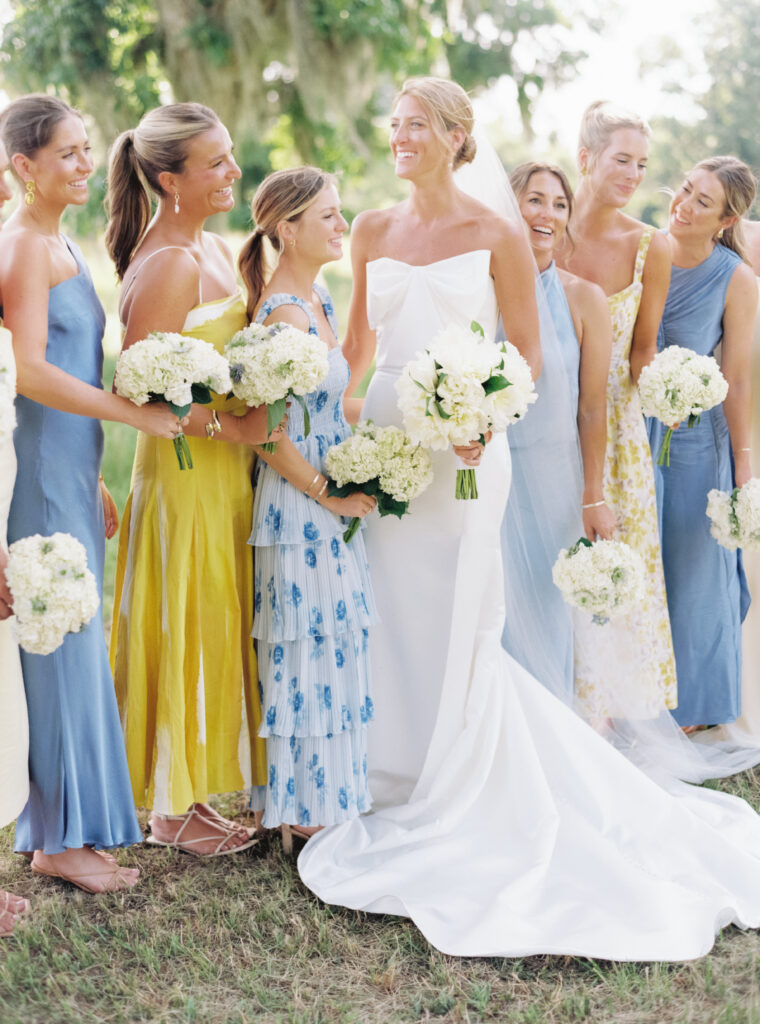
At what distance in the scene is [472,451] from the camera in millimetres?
3566

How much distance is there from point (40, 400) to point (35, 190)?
2.27 feet

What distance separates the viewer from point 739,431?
470cm

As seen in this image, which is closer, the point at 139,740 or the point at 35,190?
the point at 35,190

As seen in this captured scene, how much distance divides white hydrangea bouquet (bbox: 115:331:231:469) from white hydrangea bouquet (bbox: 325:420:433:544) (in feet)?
1.76

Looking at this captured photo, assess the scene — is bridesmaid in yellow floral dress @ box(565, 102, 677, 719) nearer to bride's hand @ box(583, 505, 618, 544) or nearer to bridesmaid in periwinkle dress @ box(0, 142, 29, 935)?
bride's hand @ box(583, 505, 618, 544)

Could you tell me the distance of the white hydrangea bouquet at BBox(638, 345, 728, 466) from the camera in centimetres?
411

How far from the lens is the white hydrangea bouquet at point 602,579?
3.93 metres

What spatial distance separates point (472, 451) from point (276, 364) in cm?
78

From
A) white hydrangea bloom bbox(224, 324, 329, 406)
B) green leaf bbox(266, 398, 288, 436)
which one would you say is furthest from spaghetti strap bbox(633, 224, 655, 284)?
green leaf bbox(266, 398, 288, 436)


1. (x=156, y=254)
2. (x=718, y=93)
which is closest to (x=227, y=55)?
(x=156, y=254)

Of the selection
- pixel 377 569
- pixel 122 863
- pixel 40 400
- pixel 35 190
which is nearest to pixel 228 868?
pixel 122 863

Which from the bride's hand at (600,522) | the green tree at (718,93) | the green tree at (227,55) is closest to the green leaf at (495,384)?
the bride's hand at (600,522)

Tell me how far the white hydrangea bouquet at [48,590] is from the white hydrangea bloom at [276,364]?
76 cm

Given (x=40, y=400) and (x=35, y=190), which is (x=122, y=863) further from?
(x=35, y=190)
